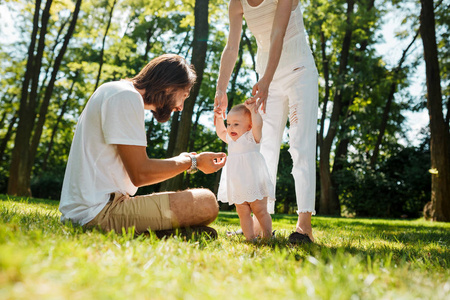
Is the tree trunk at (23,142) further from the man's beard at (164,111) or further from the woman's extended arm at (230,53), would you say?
the man's beard at (164,111)

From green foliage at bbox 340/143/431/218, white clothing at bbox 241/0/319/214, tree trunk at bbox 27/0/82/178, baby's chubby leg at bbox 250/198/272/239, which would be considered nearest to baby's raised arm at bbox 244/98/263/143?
white clothing at bbox 241/0/319/214

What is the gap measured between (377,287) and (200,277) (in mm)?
706

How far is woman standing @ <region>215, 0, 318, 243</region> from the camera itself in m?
3.46

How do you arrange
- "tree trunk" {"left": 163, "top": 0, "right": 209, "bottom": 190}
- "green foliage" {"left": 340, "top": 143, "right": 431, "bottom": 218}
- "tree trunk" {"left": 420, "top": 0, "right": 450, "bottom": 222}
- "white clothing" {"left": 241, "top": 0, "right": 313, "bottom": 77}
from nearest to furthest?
"white clothing" {"left": 241, "top": 0, "right": 313, "bottom": 77}
"tree trunk" {"left": 163, "top": 0, "right": 209, "bottom": 190}
"tree trunk" {"left": 420, "top": 0, "right": 450, "bottom": 222}
"green foliage" {"left": 340, "top": 143, "right": 431, "bottom": 218}

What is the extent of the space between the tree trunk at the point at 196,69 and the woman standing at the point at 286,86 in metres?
4.88

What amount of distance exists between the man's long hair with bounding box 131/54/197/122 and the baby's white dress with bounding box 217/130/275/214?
2.76 ft

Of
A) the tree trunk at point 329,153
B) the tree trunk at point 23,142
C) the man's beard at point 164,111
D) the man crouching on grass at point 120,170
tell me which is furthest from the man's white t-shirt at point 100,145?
→ the tree trunk at point 329,153

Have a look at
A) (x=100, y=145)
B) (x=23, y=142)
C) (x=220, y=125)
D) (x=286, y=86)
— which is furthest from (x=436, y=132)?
(x=23, y=142)

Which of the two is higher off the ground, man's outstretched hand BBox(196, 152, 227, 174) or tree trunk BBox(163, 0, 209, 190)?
tree trunk BBox(163, 0, 209, 190)

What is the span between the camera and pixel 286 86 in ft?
12.4

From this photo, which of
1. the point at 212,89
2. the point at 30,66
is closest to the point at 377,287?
the point at 30,66

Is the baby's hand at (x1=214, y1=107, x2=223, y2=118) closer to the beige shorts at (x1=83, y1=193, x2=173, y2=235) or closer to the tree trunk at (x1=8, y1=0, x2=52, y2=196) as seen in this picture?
the beige shorts at (x1=83, y1=193, x2=173, y2=235)

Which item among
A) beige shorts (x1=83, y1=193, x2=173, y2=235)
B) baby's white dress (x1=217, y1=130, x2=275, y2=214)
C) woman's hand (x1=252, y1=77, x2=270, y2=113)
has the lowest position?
beige shorts (x1=83, y1=193, x2=173, y2=235)

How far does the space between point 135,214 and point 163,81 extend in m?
1.08
